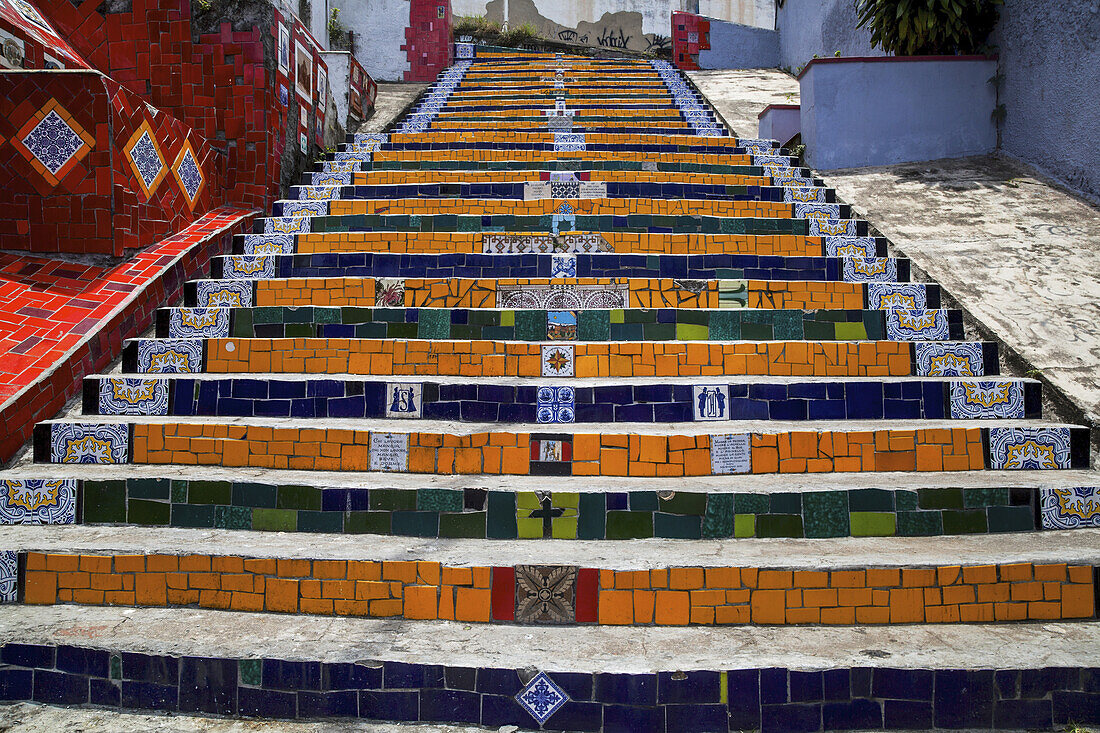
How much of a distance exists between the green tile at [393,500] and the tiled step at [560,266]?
71.8 inches

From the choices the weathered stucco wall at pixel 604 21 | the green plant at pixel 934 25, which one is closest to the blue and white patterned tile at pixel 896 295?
the green plant at pixel 934 25

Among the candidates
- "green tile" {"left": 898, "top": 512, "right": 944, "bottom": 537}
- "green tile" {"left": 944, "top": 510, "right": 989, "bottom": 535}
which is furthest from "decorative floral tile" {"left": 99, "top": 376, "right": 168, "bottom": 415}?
"green tile" {"left": 944, "top": 510, "right": 989, "bottom": 535}

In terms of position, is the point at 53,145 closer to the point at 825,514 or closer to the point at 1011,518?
the point at 825,514

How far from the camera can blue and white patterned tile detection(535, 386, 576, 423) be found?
3.22m

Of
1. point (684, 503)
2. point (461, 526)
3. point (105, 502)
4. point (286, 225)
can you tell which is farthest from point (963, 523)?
point (286, 225)

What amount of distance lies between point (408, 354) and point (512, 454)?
0.86 metres

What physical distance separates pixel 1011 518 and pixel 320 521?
2543mm

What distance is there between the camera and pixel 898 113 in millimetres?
6273

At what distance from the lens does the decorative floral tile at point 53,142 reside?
158 inches

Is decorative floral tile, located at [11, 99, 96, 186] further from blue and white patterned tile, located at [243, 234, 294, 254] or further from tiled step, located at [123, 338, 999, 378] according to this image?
tiled step, located at [123, 338, 999, 378]

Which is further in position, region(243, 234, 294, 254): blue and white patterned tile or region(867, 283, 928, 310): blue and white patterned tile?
Result: region(243, 234, 294, 254): blue and white patterned tile

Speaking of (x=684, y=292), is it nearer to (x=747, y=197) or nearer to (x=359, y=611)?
(x=747, y=197)

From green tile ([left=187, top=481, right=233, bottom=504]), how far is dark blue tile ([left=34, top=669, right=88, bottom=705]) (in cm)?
71

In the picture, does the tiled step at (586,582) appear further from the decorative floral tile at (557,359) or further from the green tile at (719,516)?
the decorative floral tile at (557,359)
